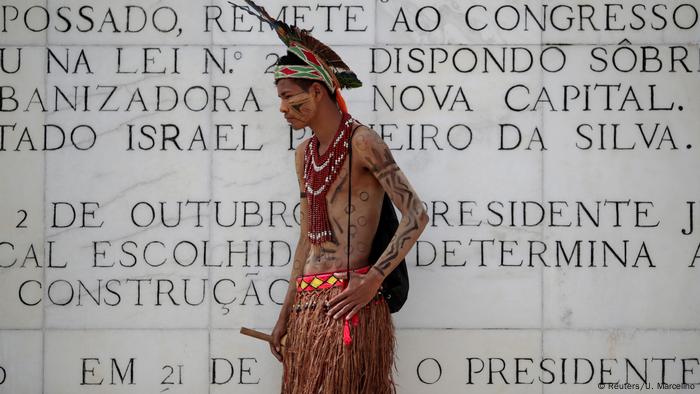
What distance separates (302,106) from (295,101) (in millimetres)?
49

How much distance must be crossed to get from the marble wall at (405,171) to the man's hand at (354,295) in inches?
68.2

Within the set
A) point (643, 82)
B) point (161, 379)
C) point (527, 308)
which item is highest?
point (643, 82)

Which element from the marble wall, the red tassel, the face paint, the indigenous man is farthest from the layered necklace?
the marble wall

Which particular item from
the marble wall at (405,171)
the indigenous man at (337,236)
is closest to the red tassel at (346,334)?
the indigenous man at (337,236)

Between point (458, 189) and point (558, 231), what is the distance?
763 millimetres

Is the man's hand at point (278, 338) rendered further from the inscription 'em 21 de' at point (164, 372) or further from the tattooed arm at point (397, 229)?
the inscription 'em 21 de' at point (164, 372)

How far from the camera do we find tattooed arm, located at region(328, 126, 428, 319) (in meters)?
5.77

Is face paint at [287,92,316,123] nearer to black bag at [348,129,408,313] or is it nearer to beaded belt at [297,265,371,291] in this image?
black bag at [348,129,408,313]

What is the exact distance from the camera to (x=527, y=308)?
24.5 ft

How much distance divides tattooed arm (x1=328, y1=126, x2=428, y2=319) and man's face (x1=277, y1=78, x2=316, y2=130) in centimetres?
31

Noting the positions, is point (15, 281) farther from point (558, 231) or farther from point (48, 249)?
point (558, 231)

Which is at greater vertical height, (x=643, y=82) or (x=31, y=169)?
(x=643, y=82)

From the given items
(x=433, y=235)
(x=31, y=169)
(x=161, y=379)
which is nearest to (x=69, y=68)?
(x=31, y=169)

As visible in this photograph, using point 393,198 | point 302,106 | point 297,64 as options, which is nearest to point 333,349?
point 393,198
